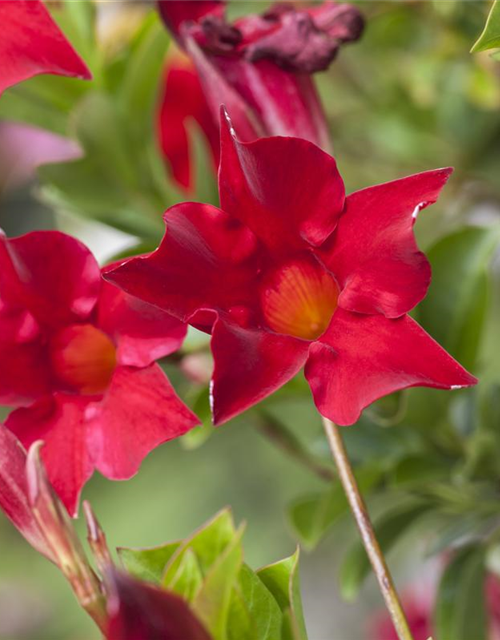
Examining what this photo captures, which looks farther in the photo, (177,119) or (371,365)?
(177,119)

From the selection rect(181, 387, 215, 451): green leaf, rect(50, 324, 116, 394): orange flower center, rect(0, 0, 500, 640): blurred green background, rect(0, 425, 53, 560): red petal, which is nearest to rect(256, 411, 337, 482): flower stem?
rect(0, 0, 500, 640): blurred green background

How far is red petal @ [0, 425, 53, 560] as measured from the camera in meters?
0.32

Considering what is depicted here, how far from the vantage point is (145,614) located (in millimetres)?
261

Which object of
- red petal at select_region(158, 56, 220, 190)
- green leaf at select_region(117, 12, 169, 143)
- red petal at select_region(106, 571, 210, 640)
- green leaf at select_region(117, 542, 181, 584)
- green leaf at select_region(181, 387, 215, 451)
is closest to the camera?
red petal at select_region(106, 571, 210, 640)

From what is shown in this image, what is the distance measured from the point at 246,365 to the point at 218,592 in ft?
0.28

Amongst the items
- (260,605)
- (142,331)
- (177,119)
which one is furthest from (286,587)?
(177,119)

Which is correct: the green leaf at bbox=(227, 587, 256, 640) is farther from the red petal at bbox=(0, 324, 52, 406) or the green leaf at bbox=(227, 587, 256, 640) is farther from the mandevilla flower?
the mandevilla flower

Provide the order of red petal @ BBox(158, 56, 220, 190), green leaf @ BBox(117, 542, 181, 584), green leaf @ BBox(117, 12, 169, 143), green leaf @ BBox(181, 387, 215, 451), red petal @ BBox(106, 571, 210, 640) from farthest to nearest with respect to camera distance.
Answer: red petal @ BBox(158, 56, 220, 190) → green leaf @ BBox(117, 12, 169, 143) → green leaf @ BBox(181, 387, 215, 451) → green leaf @ BBox(117, 542, 181, 584) → red petal @ BBox(106, 571, 210, 640)

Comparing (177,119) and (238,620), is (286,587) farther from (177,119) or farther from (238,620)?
(177,119)

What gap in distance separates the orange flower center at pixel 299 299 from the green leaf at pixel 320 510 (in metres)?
0.17

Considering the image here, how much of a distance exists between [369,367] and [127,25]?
85 cm

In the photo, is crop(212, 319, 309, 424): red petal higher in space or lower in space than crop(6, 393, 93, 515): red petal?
higher

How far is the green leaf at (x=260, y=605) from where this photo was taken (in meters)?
0.35

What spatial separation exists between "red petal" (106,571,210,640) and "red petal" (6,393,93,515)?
0.12m
